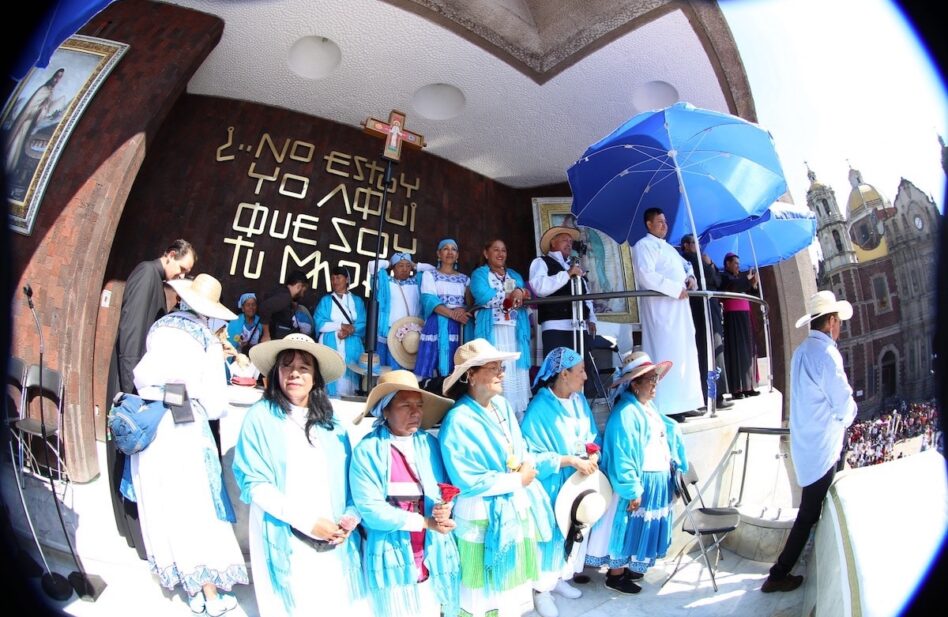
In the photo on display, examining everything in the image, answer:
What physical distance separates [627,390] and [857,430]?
37.6 inches

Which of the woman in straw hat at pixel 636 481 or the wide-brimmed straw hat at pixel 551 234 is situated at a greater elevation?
the wide-brimmed straw hat at pixel 551 234

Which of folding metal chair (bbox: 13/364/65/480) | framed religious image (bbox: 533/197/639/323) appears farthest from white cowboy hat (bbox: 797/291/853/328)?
folding metal chair (bbox: 13/364/65/480)

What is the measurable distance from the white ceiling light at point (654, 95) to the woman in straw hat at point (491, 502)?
131cm

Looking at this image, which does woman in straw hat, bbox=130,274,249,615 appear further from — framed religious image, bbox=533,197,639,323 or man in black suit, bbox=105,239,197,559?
framed religious image, bbox=533,197,639,323

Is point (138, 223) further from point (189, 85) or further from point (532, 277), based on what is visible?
point (532, 277)

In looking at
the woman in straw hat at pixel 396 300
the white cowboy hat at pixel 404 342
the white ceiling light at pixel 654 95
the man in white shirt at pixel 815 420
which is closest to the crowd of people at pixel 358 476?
the woman in straw hat at pixel 396 300

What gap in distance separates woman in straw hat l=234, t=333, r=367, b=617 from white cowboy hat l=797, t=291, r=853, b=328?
2.02 metres

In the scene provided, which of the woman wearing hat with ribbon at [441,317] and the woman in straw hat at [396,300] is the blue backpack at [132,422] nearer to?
the woman in straw hat at [396,300]

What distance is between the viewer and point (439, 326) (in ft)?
10.7

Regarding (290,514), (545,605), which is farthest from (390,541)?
(545,605)

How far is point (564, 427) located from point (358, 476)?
3.32 ft

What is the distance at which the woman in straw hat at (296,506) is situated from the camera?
2.07 m

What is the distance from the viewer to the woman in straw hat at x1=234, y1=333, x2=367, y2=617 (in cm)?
207

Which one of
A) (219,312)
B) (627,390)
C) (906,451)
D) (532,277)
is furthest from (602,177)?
(219,312)
